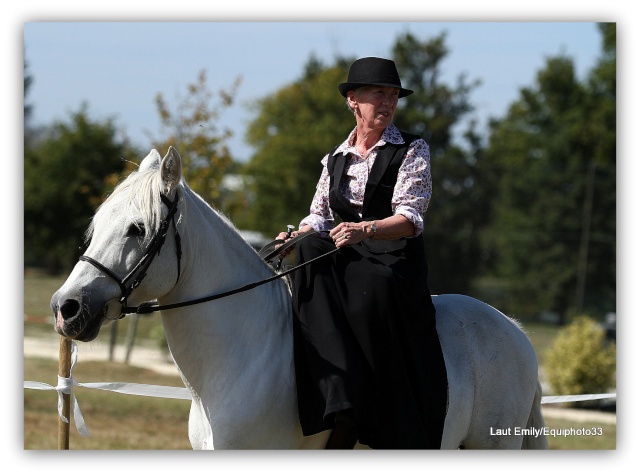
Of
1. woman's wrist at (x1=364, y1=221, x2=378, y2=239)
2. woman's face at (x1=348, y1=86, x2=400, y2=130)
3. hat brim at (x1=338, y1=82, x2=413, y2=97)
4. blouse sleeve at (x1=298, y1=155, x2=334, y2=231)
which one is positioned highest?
hat brim at (x1=338, y1=82, x2=413, y2=97)

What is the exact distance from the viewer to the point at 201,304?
141 inches

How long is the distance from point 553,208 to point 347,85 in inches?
668

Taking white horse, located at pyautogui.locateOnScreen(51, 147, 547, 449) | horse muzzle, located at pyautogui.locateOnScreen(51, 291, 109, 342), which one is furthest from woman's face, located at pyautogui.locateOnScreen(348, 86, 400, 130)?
horse muzzle, located at pyautogui.locateOnScreen(51, 291, 109, 342)

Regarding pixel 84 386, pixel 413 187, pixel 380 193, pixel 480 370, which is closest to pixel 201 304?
pixel 380 193

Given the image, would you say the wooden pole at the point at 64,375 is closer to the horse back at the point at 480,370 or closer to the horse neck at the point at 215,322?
the horse neck at the point at 215,322

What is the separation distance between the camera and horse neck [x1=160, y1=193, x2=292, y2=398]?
355 centimetres

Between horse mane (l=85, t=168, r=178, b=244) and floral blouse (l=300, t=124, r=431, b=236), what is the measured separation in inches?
35.3

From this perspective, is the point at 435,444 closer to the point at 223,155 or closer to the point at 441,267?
the point at 223,155

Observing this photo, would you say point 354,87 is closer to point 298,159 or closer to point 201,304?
point 201,304

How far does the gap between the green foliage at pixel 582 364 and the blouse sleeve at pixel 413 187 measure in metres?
8.11

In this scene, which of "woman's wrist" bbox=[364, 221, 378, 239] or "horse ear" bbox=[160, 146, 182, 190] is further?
"woman's wrist" bbox=[364, 221, 378, 239]

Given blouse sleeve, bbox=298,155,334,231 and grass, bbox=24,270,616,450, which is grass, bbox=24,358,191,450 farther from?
blouse sleeve, bbox=298,155,334,231

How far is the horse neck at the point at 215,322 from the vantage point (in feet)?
11.6
